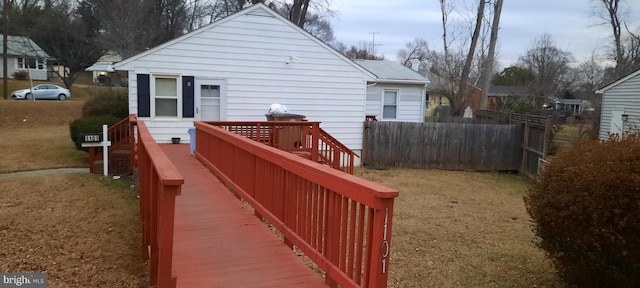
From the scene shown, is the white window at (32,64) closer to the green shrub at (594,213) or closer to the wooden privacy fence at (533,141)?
the wooden privacy fence at (533,141)

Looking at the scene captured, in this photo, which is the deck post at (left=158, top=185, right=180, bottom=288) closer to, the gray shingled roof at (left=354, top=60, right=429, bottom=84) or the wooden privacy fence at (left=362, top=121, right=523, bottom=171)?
the wooden privacy fence at (left=362, top=121, right=523, bottom=171)

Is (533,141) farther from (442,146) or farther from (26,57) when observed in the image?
(26,57)

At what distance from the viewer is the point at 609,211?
4.14 meters

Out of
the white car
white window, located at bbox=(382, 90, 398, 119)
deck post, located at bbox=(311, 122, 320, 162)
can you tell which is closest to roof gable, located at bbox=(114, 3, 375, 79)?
deck post, located at bbox=(311, 122, 320, 162)

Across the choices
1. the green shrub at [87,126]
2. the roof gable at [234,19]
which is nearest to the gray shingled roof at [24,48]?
the green shrub at [87,126]

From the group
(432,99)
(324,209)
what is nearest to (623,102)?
(432,99)

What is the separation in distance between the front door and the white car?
2504cm

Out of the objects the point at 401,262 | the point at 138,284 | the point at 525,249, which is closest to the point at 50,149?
the point at 138,284

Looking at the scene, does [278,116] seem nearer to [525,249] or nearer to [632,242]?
[525,249]

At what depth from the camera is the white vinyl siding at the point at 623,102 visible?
66.1 feet

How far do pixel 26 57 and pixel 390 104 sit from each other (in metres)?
36.6

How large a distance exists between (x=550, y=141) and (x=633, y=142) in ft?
36.4

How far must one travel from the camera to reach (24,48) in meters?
41.5

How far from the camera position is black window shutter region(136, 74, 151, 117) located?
40.6 ft
